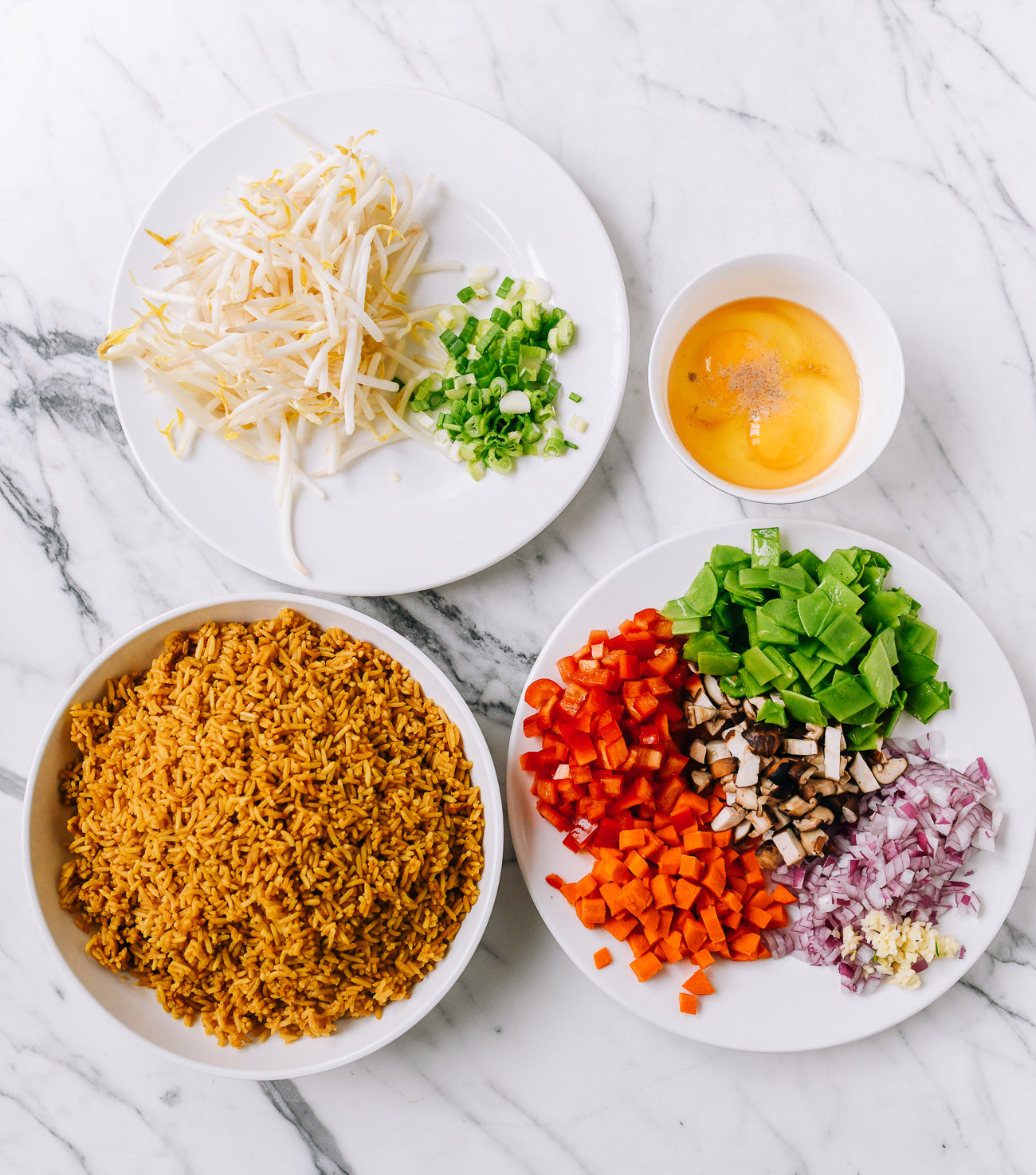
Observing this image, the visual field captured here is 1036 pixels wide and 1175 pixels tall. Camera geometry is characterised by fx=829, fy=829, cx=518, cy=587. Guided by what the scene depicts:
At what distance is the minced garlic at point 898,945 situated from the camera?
62.8 inches

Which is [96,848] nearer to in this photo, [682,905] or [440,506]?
[440,506]

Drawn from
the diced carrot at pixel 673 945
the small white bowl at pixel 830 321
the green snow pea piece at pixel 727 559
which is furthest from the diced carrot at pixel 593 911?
the small white bowl at pixel 830 321

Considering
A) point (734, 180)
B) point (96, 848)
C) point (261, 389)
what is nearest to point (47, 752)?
point (96, 848)

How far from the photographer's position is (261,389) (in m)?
1.70

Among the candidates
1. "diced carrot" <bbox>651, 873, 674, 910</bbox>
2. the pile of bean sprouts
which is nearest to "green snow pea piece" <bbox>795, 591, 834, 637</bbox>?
"diced carrot" <bbox>651, 873, 674, 910</bbox>

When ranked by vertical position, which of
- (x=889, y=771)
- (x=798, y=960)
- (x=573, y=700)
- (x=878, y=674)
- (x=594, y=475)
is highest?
(x=594, y=475)

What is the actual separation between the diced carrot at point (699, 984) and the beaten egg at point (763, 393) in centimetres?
96

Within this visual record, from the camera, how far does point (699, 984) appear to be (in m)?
1.63

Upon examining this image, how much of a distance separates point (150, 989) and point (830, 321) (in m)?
1.87

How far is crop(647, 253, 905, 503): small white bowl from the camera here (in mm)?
1548

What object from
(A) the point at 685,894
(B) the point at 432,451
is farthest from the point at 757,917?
(B) the point at 432,451

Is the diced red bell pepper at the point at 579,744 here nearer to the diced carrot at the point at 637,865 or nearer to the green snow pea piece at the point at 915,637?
the diced carrot at the point at 637,865

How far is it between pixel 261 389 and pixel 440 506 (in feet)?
1.43

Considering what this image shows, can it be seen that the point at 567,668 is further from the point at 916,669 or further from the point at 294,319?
the point at 294,319
